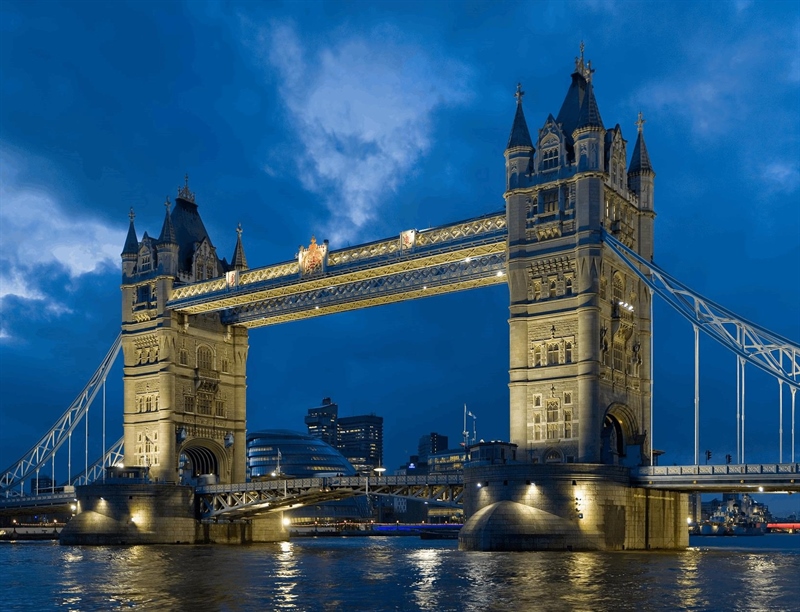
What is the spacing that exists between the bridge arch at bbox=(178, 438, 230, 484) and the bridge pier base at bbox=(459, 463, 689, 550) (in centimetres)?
3640

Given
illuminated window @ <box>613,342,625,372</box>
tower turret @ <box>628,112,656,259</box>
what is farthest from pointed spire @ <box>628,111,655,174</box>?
illuminated window @ <box>613,342,625,372</box>

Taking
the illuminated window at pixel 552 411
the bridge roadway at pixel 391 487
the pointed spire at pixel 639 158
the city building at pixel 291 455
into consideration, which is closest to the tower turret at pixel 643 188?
the pointed spire at pixel 639 158

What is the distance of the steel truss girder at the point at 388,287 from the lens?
258 feet

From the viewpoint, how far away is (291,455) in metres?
183

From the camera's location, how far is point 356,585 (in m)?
47.2

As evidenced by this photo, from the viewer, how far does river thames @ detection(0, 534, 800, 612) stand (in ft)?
127

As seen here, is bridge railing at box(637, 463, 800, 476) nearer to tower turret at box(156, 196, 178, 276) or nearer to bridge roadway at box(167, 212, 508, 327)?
bridge roadway at box(167, 212, 508, 327)

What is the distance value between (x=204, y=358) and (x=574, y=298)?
40511 millimetres

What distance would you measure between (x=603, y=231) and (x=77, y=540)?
51.0 meters

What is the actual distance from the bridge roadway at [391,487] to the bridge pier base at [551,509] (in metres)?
2.94

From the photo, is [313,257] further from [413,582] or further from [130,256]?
[413,582]

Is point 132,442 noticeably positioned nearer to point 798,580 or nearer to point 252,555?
point 252,555

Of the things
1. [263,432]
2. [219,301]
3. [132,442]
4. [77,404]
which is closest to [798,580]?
[219,301]

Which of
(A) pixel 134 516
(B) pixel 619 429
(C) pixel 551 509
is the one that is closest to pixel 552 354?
(B) pixel 619 429
